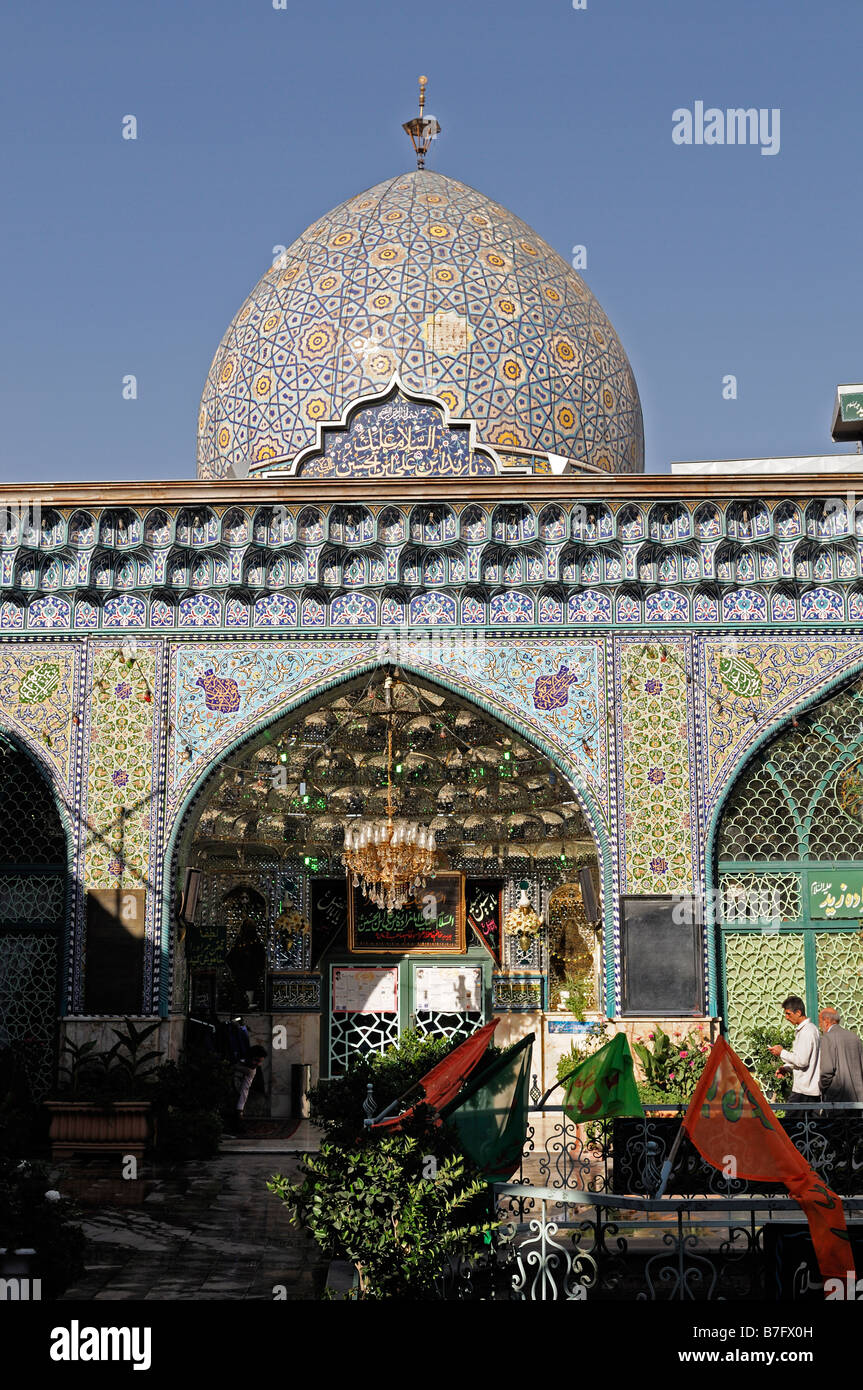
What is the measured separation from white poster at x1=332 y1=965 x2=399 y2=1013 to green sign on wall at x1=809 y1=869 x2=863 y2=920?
421 cm

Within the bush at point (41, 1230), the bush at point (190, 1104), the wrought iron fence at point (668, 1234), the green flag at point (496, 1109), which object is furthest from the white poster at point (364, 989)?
the bush at point (41, 1230)

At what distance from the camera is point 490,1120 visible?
22.5ft

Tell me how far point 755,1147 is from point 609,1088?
7.06ft

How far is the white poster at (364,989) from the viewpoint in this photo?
14688 millimetres

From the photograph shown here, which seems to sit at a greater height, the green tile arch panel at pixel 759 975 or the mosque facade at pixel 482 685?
the mosque facade at pixel 482 685

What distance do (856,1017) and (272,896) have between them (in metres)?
5.46

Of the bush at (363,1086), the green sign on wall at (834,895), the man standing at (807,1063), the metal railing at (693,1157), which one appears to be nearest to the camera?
the metal railing at (693,1157)

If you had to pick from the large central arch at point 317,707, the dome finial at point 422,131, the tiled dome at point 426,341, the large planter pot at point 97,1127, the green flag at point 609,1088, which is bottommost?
the large planter pot at point 97,1127

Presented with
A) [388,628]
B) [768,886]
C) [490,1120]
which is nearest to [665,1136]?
[490,1120]

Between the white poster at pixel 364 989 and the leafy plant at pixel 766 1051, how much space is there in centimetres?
385

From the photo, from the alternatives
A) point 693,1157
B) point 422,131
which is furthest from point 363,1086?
point 422,131

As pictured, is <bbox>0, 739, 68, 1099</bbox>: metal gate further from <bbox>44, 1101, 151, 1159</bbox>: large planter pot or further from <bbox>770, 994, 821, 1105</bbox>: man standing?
<bbox>770, 994, 821, 1105</bbox>: man standing

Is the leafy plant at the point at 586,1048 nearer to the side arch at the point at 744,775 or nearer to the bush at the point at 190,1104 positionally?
the side arch at the point at 744,775

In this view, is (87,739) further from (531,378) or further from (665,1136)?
(665,1136)
